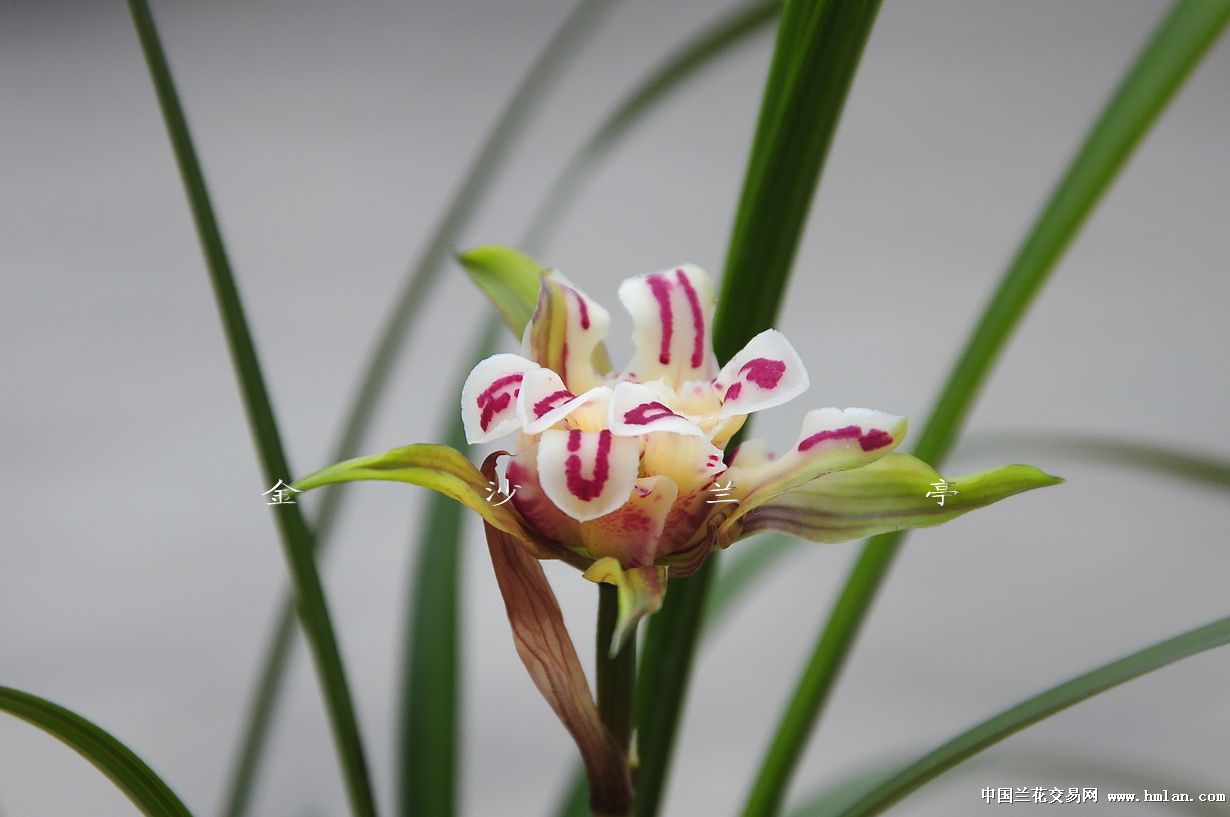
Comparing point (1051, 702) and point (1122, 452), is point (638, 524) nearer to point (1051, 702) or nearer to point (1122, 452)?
point (1051, 702)

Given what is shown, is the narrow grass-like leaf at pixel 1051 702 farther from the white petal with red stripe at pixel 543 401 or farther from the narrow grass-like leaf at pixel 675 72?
the narrow grass-like leaf at pixel 675 72

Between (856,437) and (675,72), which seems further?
(675,72)

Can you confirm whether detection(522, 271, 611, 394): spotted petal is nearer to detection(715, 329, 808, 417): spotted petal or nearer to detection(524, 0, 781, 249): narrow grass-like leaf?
detection(715, 329, 808, 417): spotted petal

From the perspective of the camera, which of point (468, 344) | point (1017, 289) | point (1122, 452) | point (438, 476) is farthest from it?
point (468, 344)

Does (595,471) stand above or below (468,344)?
below

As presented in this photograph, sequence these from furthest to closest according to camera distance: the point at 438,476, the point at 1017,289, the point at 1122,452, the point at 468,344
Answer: the point at 468,344 → the point at 1122,452 → the point at 1017,289 → the point at 438,476

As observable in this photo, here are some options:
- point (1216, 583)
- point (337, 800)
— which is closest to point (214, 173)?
point (337, 800)

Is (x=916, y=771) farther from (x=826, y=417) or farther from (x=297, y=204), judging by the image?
(x=297, y=204)

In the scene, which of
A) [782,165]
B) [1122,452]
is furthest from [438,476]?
[1122,452]
